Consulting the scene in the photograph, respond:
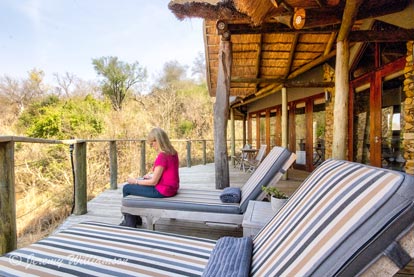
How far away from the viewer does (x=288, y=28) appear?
3.57m

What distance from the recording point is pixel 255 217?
189 cm

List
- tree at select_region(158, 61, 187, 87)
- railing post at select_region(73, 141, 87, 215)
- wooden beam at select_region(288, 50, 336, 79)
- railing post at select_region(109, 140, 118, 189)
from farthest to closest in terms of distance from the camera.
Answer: tree at select_region(158, 61, 187, 87) < wooden beam at select_region(288, 50, 336, 79) < railing post at select_region(109, 140, 118, 189) < railing post at select_region(73, 141, 87, 215)

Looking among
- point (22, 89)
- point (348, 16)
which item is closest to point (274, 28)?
point (348, 16)

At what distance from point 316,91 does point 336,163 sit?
5.46 m

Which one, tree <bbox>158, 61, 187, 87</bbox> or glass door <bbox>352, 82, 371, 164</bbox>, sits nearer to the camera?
glass door <bbox>352, 82, 371, 164</bbox>

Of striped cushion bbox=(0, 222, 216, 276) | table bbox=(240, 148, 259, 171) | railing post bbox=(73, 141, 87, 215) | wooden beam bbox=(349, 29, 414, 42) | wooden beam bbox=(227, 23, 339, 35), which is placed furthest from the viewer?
table bbox=(240, 148, 259, 171)

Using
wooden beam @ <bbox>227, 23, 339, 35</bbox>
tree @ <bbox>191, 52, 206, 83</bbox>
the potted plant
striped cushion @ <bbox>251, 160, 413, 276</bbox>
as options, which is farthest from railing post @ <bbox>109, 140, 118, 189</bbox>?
tree @ <bbox>191, 52, 206, 83</bbox>

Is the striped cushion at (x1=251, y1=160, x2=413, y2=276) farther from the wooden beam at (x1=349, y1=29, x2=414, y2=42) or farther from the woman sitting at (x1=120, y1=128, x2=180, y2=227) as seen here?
the wooden beam at (x1=349, y1=29, x2=414, y2=42)

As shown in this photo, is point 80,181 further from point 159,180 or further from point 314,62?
point 314,62

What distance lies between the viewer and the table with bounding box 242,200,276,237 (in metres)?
1.78

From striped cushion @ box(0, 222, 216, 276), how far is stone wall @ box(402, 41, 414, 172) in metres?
3.24

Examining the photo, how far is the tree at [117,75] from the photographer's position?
1758cm

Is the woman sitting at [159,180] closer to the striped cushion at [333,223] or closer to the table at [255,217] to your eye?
the table at [255,217]

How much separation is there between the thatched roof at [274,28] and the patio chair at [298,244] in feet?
7.69
